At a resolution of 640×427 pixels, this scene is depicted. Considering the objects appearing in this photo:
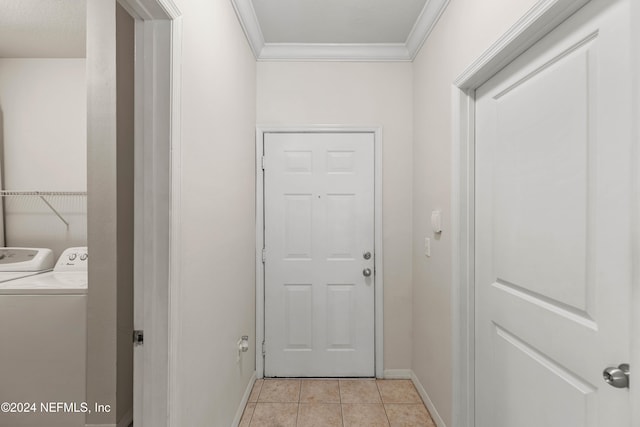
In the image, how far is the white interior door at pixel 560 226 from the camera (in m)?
0.86

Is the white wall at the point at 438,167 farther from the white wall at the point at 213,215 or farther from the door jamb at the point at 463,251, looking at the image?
the white wall at the point at 213,215

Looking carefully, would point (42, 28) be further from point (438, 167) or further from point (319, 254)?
point (438, 167)

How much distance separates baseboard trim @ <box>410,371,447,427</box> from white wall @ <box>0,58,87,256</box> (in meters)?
2.64

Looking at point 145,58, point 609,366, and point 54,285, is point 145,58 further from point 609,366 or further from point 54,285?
point 609,366

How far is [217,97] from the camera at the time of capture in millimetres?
1581

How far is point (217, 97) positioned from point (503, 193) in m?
1.42

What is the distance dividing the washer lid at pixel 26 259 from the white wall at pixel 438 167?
8.24 ft

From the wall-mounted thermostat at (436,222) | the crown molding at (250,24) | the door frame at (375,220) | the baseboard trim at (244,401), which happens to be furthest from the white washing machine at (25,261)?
the wall-mounted thermostat at (436,222)

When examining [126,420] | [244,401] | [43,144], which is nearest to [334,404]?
[244,401]

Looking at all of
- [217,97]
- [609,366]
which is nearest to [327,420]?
[609,366]

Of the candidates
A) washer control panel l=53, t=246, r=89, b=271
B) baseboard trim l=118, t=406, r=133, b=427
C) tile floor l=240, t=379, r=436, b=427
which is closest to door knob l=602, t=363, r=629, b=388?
tile floor l=240, t=379, r=436, b=427

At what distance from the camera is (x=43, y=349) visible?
1.55m

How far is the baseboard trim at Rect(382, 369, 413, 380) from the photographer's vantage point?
2.51m

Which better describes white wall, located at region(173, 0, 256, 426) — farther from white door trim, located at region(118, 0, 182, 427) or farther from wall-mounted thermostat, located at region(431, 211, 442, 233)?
wall-mounted thermostat, located at region(431, 211, 442, 233)
